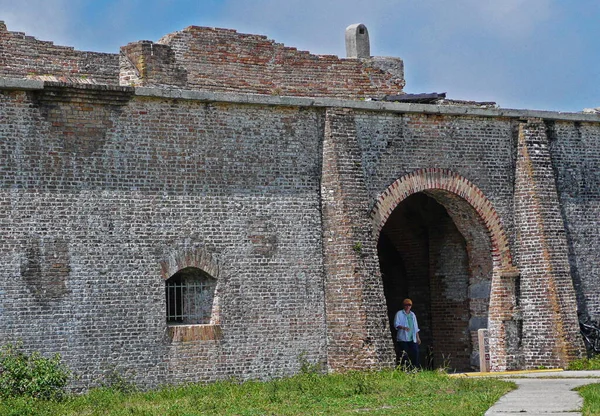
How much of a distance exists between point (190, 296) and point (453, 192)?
571cm

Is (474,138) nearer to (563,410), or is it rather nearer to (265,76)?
(265,76)

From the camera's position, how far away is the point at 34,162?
704 inches

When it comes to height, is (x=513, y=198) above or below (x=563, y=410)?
above

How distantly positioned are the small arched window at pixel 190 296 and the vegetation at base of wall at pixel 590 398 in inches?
244

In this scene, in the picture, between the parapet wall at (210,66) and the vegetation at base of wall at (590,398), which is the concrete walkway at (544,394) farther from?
the parapet wall at (210,66)

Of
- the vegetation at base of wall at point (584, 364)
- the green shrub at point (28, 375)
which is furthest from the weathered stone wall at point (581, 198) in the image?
the green shrub at point (28, 375)

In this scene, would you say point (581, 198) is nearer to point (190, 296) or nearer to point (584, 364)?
point (584, 364)

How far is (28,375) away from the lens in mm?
17125

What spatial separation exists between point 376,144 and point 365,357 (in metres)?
3.95

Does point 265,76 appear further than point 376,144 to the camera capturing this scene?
Yes

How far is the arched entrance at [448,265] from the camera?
2206cm

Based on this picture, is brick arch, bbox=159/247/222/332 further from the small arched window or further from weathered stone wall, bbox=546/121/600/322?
weathered stone wall, bbox=546/121/600/322

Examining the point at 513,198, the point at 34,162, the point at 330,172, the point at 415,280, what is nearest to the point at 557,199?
the point at 513,198

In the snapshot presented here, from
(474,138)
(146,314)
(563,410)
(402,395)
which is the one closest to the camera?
(563,410)
